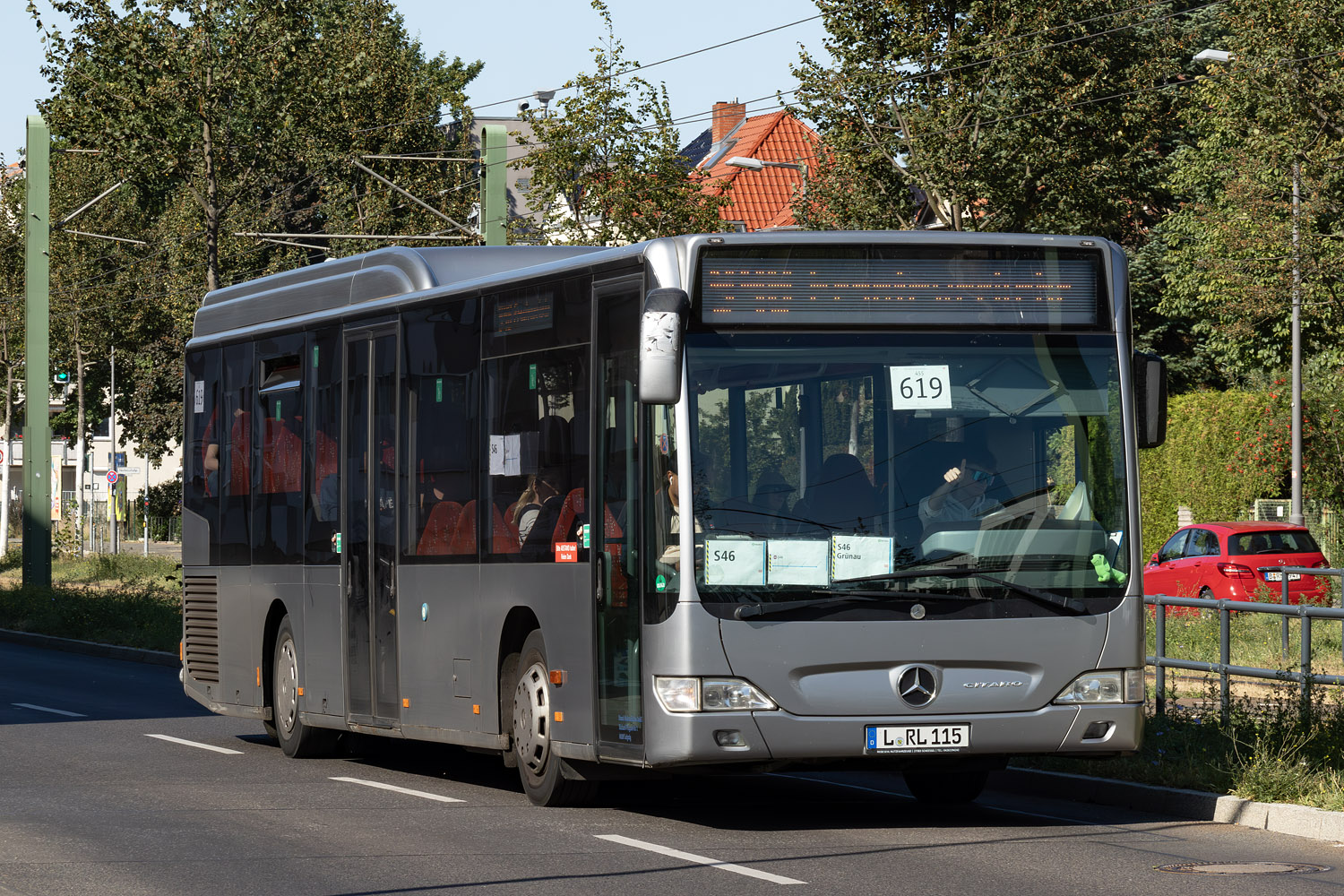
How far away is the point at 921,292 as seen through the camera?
10.8m

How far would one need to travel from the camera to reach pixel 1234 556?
33.6 metres

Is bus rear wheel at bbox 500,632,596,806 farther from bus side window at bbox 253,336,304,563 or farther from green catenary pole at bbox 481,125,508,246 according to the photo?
green catenary pole at bbox 481,125,508,246

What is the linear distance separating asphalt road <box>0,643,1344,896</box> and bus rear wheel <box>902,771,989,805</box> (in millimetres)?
116

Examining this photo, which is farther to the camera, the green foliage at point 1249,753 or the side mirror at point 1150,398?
the green foliage at point 1249,753

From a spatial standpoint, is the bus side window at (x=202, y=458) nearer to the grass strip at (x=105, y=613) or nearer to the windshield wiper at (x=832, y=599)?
the windshield wiper at (x=832, y=599)

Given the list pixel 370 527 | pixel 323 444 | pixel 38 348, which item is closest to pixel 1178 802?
pixel 370 527

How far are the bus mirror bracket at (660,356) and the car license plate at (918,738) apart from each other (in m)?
1.90

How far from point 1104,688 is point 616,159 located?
25024 millimetres

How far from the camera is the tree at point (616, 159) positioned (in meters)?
34.7

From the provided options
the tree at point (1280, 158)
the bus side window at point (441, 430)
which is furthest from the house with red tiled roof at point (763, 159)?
the bus side window at point (441, 430)

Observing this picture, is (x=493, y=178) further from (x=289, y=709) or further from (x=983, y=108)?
(x=983, y=108)

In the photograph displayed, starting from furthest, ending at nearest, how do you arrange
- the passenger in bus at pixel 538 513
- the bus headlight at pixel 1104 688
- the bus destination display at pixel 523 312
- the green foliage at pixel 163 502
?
the green foliage at pixel 163 502 → the bus destination display at pixel 523 312 → the passenger in bus at pixel 538 513 → the bus headlight at pixel 1104 688

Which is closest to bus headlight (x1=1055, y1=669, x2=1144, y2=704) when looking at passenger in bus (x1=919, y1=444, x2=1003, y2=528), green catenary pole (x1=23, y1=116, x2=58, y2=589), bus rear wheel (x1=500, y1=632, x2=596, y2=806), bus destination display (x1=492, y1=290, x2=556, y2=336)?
passenger in bus (x1=919, y1=444, x2=1003, y2=528)

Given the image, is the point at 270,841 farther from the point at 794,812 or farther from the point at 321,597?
the point at 321,597
